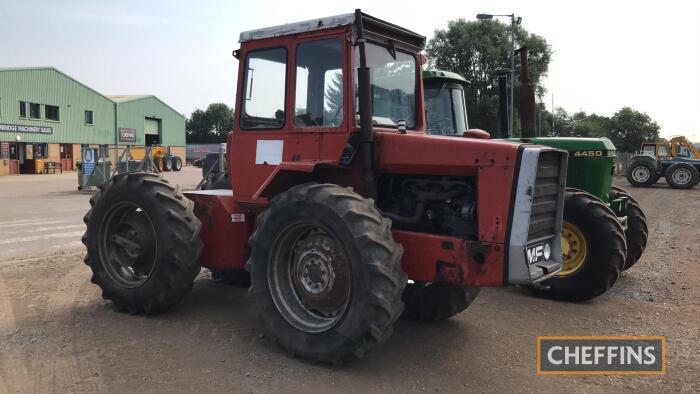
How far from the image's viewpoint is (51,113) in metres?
43.9

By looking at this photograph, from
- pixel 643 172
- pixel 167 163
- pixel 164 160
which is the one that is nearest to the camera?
pixel 643 172

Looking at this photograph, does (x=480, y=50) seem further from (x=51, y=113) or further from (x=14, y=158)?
(x=14, y=158)

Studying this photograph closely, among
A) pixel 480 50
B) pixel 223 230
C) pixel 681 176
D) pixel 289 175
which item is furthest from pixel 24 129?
pixel 289 175

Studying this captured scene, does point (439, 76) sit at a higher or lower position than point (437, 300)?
higher

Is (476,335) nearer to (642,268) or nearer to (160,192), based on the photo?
(160,192)

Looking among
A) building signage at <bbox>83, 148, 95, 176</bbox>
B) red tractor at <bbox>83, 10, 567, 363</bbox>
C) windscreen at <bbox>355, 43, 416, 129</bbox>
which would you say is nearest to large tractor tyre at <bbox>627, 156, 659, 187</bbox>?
building signage at <bbox>83, 148, 95, 176</bbox>

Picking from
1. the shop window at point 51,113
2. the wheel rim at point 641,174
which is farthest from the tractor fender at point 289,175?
the shop window at point 51,113

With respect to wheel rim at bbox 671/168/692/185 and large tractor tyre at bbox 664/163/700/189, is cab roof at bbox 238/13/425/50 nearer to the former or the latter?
large tractor tyre at bbox 664/163/700/189

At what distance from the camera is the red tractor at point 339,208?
162 inches

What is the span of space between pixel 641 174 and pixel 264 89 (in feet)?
85.7

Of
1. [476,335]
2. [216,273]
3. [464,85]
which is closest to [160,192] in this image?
[216,273]

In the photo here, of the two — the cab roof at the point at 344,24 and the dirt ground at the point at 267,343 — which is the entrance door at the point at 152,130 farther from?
the cab roof at the point at 344,24

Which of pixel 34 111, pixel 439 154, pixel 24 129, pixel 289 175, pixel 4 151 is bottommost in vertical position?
pixel 289 175

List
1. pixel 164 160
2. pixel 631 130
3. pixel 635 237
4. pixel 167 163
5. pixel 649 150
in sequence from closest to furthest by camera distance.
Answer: pixel 635 237, pixel 649 150, pixel 164 160, pixel 167 163, pixel 631 130
